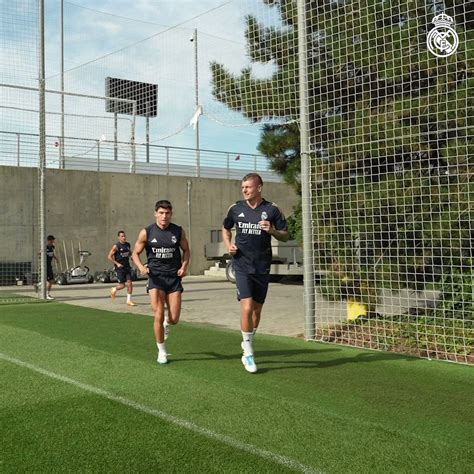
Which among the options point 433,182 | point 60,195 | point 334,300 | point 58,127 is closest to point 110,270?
point 60,195

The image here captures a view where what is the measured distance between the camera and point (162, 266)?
7016mm

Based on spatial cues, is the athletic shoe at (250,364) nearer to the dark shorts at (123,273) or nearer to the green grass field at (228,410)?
the green grass field at (228,410)

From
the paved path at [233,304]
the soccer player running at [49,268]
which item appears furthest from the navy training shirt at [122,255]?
the soccer player running at [49,268]

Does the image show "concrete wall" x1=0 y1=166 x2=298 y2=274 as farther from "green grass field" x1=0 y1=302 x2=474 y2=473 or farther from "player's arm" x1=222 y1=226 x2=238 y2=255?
"player's arm" x1=222 y1=226 x2=238 y2=255

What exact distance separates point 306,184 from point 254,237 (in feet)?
8.11

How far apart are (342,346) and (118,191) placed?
18646 millimetres

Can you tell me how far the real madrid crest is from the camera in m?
7.55

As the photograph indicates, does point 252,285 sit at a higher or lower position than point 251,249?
lower

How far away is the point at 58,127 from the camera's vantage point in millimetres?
24125

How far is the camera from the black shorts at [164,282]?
23.0 feet

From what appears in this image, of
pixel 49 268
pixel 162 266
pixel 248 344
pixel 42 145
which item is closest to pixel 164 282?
pixel 162 266

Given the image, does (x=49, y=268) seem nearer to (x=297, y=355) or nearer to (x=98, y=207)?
(x=98, y=207)

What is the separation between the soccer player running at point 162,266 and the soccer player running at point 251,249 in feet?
2.63

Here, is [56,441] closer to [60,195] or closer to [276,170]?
[276,170]
